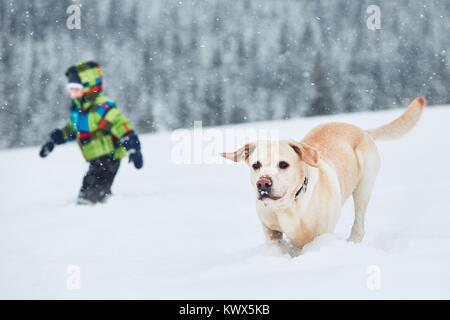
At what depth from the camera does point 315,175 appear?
7.94 feet

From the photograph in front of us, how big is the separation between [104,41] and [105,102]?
1101 millimetres

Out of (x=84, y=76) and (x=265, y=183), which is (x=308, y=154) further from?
(x=84, y=76)

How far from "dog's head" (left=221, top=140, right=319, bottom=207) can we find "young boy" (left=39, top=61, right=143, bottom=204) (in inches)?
51.6

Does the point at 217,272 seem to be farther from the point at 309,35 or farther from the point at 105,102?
the point at 309,35

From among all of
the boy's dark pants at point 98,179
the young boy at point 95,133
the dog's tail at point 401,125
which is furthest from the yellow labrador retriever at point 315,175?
the boy's dark pants at point 98,179

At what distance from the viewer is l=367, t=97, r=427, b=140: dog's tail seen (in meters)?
2.95

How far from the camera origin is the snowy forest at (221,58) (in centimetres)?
363

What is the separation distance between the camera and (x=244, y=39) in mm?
4277

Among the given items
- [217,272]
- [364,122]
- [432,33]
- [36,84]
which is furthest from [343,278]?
[36,84]

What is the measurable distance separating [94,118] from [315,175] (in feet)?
5.30

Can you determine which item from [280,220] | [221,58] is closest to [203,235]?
[280,220]

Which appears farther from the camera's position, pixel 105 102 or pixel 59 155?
pixel 59 155

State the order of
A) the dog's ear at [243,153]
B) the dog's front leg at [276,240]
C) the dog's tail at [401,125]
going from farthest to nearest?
the dog's tail at [401,125] → the dog's front leg at [276,240] → the dog's ear at [243,153]

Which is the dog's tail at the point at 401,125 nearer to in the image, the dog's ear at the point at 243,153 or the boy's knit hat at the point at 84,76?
the dog's ear at the point at 243,153
